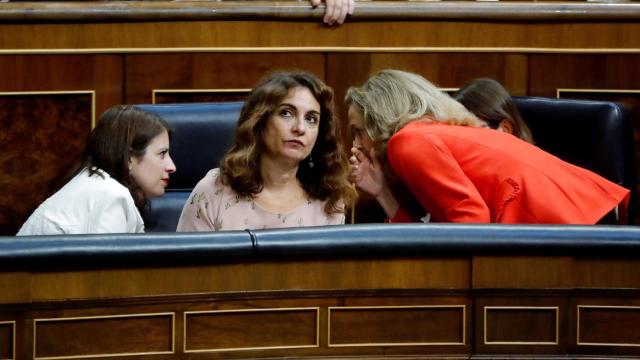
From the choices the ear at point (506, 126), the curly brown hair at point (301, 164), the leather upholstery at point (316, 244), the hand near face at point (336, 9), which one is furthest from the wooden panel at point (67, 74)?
the leather upholstery at point (316, 244)

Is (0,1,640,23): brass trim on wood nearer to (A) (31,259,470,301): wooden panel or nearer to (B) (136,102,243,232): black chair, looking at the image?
(B) (136,102,243,232): black chair

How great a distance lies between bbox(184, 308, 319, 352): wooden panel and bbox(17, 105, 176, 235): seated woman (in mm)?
385

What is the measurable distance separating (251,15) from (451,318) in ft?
3.56

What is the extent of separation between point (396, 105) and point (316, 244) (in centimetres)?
45

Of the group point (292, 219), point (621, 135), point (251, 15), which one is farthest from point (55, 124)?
point (621, 135)

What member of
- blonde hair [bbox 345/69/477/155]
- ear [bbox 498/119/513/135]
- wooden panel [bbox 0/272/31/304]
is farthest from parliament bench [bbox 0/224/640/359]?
ear [bbox 498/119/513/135]

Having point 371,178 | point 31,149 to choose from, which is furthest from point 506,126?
point 31,149

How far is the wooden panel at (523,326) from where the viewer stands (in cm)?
137

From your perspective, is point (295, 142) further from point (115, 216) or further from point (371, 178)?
point (115, 216)

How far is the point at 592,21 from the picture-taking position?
2.37 m

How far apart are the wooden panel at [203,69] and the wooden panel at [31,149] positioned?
139 mm

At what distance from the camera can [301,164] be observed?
1774 mm

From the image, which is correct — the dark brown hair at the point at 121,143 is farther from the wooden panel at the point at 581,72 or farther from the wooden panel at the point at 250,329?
the wooden panel at the point at 581,72

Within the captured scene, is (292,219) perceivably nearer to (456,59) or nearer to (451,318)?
(451,318)
